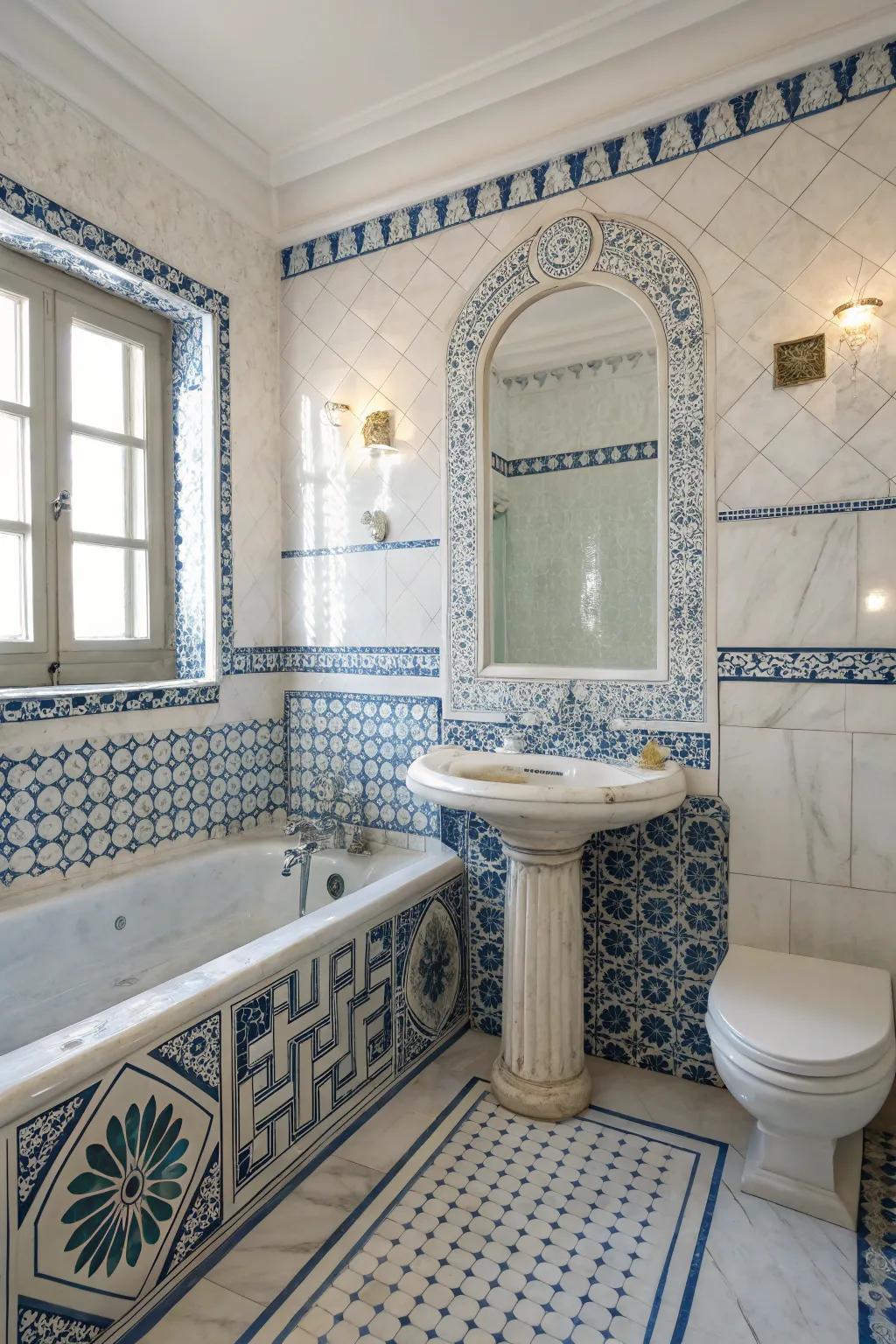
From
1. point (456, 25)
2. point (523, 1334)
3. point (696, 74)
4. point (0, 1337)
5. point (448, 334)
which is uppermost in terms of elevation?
point (456, 25)

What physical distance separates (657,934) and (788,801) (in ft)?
1.83

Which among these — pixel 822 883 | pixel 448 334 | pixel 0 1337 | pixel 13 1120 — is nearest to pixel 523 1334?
pixel 0 1337

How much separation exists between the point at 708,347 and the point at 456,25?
1.16 metres

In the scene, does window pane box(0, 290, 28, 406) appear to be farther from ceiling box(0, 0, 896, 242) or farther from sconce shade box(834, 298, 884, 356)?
sconce shade box(834, 298, 884, 356)

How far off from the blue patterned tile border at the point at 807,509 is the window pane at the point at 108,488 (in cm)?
194

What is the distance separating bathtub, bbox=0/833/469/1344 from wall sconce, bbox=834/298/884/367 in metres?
1.89

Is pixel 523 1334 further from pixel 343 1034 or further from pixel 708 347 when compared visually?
pixel 708 347

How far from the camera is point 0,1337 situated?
1171 millimetres

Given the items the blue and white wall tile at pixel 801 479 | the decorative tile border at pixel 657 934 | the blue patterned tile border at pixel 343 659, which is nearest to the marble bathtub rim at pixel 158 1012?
the decorative tile border at pixel 657 934

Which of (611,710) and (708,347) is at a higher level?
(708,347)

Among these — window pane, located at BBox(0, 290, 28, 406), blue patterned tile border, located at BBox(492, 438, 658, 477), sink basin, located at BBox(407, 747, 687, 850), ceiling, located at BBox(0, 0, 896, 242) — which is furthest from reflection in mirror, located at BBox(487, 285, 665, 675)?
window pane, located at BBox(0, 290, 28, 406)

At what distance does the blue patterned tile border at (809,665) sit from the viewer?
196cm

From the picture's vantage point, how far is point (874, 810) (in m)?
1.97

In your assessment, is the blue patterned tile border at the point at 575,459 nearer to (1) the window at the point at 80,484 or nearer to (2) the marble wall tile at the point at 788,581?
(2) the marble wall tile at the point at 788,581
